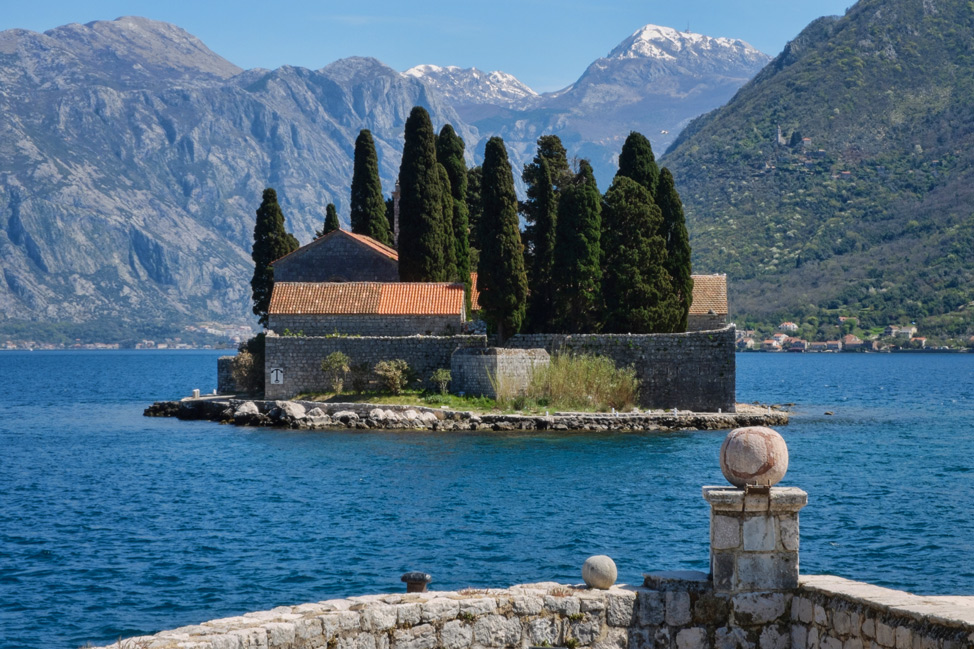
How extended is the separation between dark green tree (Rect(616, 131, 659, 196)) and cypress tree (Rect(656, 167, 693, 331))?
1.24 metres

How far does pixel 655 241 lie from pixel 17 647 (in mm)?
31924

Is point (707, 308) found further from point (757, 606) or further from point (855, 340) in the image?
point (855, 340)

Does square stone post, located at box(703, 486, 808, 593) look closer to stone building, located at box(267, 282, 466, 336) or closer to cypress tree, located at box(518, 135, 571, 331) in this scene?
stone building, located at box(267, 282, 466, 336)

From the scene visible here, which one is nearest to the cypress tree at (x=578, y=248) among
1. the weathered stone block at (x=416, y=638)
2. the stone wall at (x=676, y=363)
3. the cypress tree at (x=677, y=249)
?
the stone wall at (x=676, y=363)

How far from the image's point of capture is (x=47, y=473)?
32219mm

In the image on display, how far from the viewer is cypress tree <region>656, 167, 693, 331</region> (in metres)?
44.1

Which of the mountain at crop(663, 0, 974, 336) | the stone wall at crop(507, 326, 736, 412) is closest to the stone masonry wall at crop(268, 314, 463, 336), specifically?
the stone wall at crop(507, 326, 736, 412)

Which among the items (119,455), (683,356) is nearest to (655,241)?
(683,356)

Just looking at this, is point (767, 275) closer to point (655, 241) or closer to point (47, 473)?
point (655, 241)

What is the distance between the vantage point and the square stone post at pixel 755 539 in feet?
34.9

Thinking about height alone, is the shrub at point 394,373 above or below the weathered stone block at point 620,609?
above

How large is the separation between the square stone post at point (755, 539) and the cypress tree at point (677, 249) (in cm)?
3335

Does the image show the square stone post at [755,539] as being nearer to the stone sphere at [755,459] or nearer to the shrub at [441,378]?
the stone sphere at [755,459]

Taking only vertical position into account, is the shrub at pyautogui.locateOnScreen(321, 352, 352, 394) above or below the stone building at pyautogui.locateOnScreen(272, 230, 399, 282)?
below
